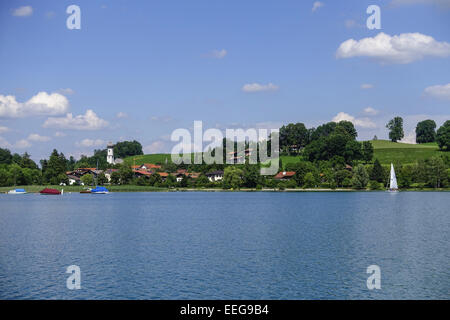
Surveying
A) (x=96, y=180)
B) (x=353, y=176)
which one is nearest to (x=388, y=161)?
(x=353, y=176)

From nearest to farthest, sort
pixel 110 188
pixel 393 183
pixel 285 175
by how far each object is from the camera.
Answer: pixel 393 183
pixel 110 188
pixel 285 175

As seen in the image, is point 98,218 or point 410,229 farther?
point 98,218

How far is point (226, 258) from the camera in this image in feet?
118

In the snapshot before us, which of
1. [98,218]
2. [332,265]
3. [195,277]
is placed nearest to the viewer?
[195,277]

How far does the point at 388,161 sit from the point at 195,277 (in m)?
184

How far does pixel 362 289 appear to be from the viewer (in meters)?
27.0

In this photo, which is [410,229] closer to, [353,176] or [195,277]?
[195,277]

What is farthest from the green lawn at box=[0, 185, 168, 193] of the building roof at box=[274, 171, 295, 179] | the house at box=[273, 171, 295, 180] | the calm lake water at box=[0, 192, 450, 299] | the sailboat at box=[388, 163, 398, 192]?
the calm lake water at box=[0, 192, 450, 299]

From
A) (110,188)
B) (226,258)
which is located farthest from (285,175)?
(226,258)

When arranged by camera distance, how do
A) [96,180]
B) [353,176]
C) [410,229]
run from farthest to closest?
1. [96,180]
2. [353,176]
3. [410,229]

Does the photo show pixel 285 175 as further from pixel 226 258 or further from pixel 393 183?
pixel 226 258

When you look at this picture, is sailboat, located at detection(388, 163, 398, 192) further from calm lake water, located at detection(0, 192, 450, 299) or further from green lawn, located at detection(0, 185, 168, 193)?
calm lake water, located at detection(0, 192, 450, 299)

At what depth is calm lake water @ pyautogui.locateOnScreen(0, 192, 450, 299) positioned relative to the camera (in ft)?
88.1
